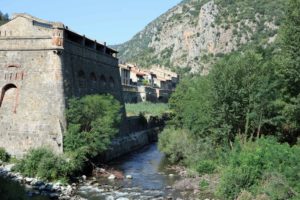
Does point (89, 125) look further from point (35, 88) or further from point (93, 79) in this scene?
point (93, 79)

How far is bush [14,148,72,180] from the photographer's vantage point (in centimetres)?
2906

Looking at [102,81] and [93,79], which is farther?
[102,81]

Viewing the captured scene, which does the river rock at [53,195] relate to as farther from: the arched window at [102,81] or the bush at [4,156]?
the arched window at [102,81]

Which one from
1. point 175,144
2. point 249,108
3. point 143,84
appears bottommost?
point 175,144

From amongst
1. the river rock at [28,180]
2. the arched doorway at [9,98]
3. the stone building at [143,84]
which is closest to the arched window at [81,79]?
the arched doorway at [9,98]

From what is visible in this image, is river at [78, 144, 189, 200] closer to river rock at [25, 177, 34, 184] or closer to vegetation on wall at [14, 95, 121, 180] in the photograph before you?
vegetation on wall at [14, 95, 121, 180]

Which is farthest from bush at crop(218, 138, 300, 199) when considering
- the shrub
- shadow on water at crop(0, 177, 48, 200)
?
shadow on water at crop(0, 177, 48, 200)

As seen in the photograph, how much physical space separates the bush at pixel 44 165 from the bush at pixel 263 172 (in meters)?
11.4

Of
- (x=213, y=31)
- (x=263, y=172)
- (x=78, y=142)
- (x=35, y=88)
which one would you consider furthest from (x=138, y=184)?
(x=213, y=31)

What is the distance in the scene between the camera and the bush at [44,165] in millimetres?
29062

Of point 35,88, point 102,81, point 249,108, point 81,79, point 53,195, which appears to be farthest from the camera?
point 102,81

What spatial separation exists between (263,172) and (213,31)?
11615cm

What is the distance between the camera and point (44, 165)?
95.8 feet

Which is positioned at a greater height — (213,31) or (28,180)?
(213,31)
